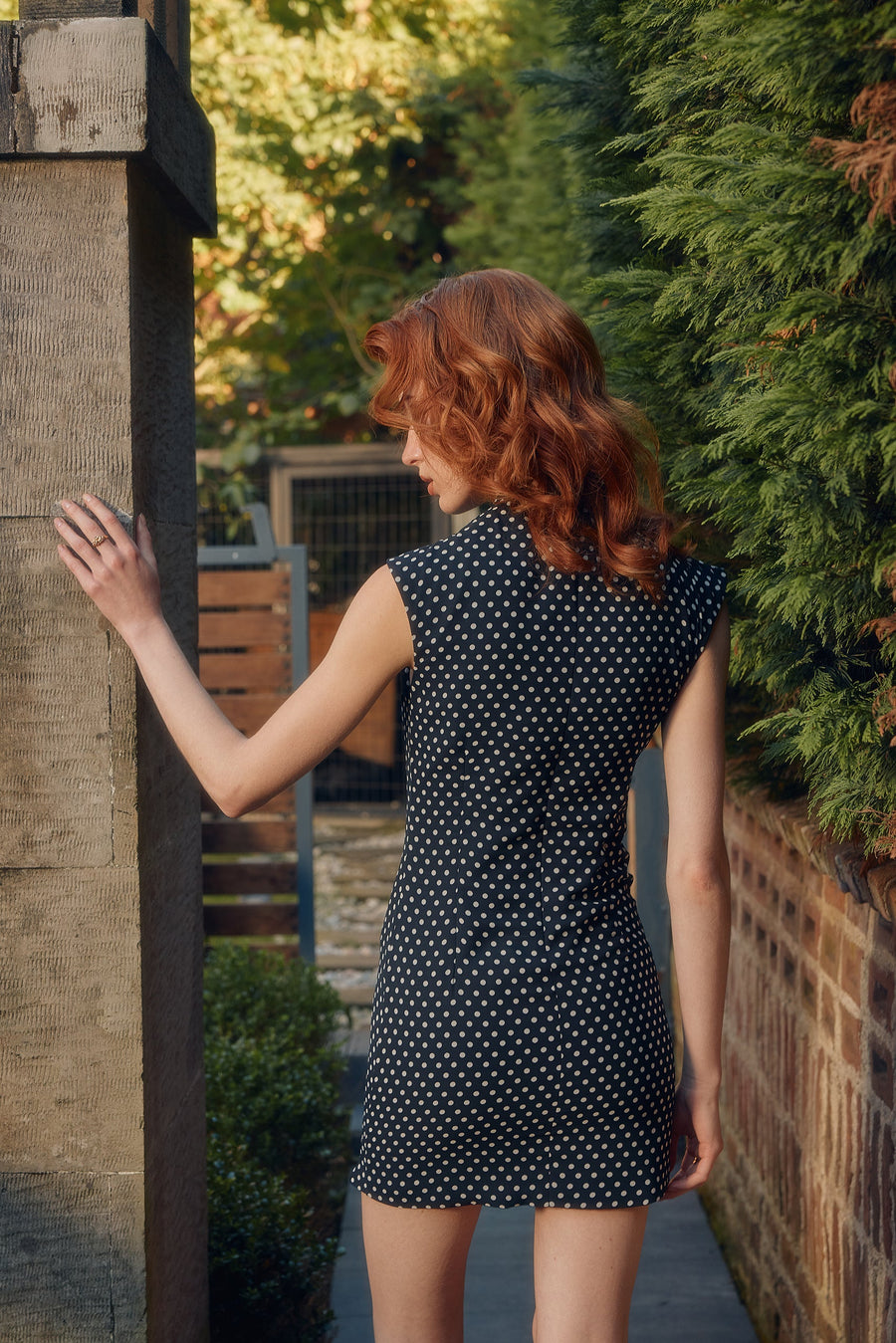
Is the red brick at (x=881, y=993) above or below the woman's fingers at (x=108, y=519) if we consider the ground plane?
below

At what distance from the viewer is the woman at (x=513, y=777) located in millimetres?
1545

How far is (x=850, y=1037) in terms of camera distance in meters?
2.24

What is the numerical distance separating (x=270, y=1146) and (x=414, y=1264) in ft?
7.00

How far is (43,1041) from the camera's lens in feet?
6.31

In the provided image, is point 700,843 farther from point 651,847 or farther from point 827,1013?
point 651,847

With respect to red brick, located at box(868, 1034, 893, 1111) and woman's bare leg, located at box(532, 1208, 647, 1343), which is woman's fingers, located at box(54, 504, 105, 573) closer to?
woman's bare leg, located at box(532, 1208, 647, 1343)

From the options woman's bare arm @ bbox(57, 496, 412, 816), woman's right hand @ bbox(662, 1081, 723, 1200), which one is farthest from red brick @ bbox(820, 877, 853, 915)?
woman's bare arm @ bbox(57, 496, 412, 816)

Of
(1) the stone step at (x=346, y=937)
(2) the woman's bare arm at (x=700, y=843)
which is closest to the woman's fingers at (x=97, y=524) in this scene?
(2) the woman's bare arm at (x=700, y=843)

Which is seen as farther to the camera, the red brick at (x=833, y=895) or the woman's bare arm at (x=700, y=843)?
the red brick at (x=833, y=895)

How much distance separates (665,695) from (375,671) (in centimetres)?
38

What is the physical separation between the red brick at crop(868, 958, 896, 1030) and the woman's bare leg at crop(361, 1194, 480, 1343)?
764 mm

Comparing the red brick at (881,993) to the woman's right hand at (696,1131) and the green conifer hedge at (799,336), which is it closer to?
the green conifer hedge at (799,336)

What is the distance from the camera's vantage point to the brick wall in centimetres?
206

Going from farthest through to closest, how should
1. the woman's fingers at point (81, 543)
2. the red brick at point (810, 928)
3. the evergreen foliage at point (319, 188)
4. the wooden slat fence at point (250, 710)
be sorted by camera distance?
the evergreen foliage at point (319, 188) < the wooden slat fence at point (250, 710) < the red brick at point (810, 928) < the woman's fingers at point (81, 543)
